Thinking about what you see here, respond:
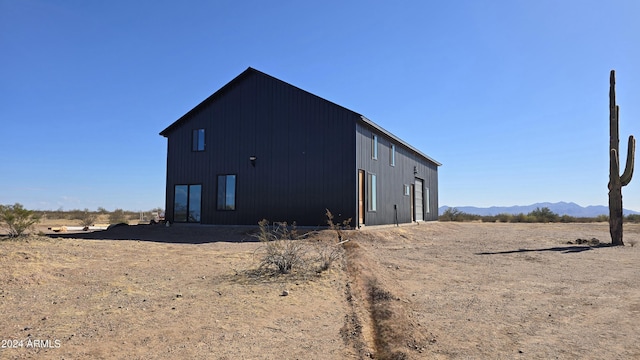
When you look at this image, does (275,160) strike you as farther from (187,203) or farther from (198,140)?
(187,203)

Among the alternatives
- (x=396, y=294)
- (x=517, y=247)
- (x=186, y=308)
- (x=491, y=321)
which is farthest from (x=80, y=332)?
(x=517, y=247)

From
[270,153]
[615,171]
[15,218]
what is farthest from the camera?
[270,153]

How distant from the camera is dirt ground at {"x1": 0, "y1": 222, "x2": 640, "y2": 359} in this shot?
3881mm

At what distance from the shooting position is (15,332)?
412cm

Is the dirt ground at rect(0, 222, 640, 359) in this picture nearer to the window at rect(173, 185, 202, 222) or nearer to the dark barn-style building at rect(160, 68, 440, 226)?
the dark barn-style building at rect(160, 68, 440, 226)

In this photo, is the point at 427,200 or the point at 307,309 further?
the point at 427,200

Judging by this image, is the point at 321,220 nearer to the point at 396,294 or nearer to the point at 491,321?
the point at 396,294

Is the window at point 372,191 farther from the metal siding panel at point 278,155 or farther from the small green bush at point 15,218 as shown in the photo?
the small green bush at point 15,218

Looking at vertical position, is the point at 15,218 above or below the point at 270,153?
below

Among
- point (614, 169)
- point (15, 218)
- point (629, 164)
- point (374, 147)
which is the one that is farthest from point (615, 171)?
point (15, 218)

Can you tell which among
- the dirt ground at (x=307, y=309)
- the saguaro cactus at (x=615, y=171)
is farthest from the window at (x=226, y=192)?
the saguaro cactus at (x=615, y=171)

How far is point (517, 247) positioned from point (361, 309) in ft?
33.1

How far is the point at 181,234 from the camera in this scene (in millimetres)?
15562

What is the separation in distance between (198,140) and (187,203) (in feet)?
9.58
